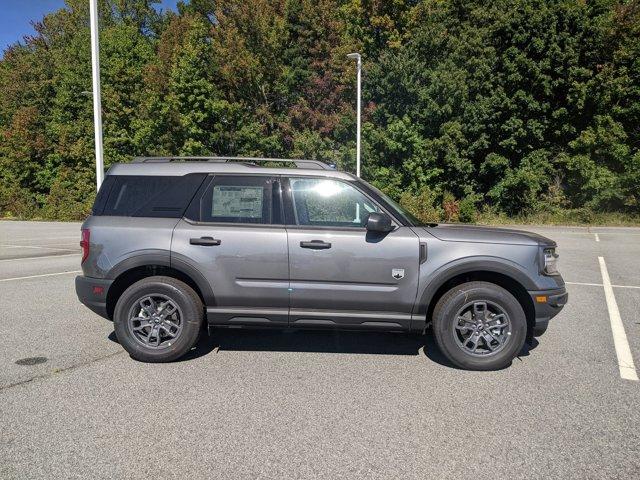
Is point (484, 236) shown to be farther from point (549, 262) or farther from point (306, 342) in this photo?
point (306, 342)

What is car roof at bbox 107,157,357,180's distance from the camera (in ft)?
16.5

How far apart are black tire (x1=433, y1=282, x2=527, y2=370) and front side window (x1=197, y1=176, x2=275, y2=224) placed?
6.14 ft

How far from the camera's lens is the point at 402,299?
470 cm

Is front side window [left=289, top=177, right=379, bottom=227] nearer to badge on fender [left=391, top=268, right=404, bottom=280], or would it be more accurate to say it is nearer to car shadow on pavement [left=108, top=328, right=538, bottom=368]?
badge on fender [left=391, top=268, right=404, bottom=280]

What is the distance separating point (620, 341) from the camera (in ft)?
18.8

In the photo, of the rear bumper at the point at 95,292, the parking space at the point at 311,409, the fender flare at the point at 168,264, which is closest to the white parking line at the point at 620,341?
the parking space at the point at 311,409

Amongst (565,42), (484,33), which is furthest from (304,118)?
(565,42)

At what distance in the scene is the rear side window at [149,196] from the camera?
5.03m

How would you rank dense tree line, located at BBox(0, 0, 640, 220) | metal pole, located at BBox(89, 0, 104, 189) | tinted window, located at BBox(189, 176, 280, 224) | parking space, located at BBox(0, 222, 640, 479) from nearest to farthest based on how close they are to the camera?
parking space, located at BBox(0, 222, 640, 479), tinted window, located at BBox(189, 176, 280, 224), metal pole, located at BBox(89, 0, 104, 189), dense tree line, located at BBox(0, 0, 640, 220)

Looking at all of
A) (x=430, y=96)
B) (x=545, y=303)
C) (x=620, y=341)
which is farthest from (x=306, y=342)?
(x=430, y=96)

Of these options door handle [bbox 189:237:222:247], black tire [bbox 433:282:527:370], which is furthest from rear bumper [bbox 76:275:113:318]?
black tire [bbox 433:282:527:370]

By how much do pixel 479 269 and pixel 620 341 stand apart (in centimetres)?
233

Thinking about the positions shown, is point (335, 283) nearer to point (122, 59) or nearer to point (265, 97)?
point (265, 97)

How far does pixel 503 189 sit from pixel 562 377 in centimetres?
2505
